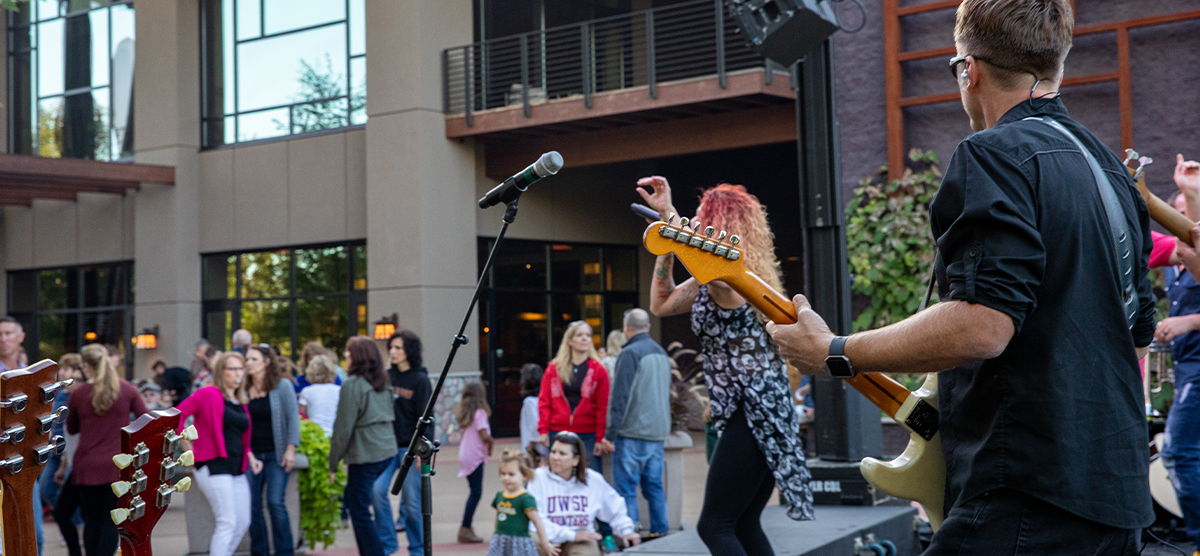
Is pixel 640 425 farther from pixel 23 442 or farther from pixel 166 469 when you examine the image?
pixel 23 442

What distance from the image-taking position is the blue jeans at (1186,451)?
5.68m

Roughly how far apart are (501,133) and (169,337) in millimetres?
7293

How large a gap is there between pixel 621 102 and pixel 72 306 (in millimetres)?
12497

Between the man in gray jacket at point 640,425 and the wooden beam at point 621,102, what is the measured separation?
7.09 m

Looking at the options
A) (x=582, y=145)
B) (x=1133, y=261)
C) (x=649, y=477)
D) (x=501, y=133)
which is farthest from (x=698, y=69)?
(x=1133, y=261)

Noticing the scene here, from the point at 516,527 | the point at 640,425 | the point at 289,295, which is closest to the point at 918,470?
the point at 516,527

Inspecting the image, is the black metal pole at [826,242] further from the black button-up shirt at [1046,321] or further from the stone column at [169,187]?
the stone column at [169,187]

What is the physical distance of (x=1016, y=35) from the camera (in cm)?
221

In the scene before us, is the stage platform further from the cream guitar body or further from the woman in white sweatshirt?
the cream guitar body

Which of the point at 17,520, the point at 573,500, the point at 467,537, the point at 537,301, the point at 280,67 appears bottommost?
the point at 467,537

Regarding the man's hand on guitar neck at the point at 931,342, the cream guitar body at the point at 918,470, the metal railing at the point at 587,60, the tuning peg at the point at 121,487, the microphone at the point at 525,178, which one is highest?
the metal railing at the point at 587,60

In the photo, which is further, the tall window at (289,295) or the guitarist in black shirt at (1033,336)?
the tall window at (289,295)

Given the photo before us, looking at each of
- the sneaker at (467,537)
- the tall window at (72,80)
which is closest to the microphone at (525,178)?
the sneaker at (467,537)

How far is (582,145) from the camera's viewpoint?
1770 cm
